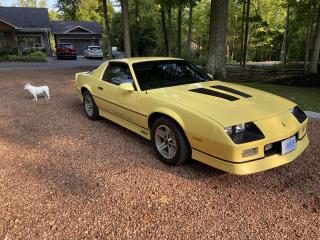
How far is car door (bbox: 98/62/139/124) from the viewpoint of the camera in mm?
4488

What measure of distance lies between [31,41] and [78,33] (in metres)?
7.21

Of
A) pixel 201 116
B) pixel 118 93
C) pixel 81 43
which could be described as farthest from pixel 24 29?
pixel 201 116

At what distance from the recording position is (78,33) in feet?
132

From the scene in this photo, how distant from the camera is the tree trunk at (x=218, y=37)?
953cm

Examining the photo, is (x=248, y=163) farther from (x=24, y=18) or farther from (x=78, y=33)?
(x=78, y=33)

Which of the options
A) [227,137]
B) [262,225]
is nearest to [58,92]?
[227,137]

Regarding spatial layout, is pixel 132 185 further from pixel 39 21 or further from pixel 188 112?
pixel 39 21

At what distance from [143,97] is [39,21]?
3612 centimetres

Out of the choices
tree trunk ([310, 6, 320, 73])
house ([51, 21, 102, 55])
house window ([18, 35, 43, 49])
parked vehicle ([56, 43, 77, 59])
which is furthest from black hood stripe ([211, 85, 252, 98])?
house ([51, 21, 102, 55])

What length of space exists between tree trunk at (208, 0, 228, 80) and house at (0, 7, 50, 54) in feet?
90.1

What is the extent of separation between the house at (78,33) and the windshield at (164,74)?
125 ft

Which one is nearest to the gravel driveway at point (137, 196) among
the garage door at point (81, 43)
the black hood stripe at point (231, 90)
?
the black hood stripe at point (231, 90)

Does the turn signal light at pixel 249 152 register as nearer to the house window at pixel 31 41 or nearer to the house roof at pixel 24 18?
the house roof at pixel 24 18

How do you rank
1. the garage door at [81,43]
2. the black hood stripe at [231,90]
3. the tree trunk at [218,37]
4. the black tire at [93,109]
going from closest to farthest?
the black hood stripe at [231,90] < the black tire at [93,109] < the tree trunk at [218,37] < the garage door at [81,43]
